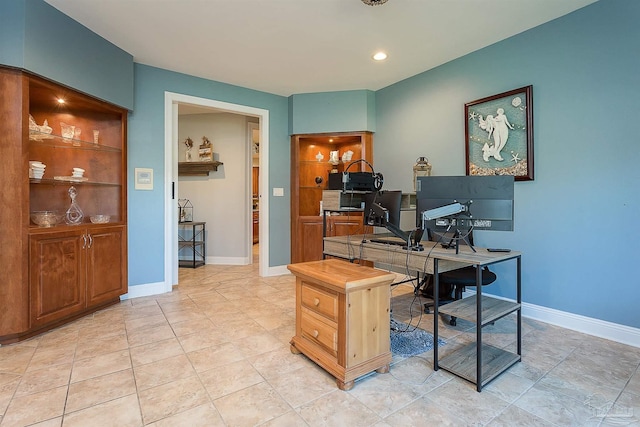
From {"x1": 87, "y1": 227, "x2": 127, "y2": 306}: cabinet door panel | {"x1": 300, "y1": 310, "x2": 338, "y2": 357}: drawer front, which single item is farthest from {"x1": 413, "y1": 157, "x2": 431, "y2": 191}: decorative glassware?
{"x1": 87, "y1": 227, "x2": 127, "y2": 306}: cabinet door panel

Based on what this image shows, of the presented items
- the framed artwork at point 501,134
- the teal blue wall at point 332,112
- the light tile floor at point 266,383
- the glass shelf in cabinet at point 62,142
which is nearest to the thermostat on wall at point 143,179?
the glass shelf in cabinet at point 62,142

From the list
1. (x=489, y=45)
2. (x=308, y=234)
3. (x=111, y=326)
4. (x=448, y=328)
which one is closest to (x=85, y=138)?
(x=111, y=326)

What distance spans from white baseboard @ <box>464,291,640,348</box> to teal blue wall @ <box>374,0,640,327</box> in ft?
0.14

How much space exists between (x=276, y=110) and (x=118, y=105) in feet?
6.53

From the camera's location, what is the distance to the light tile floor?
1.49 meters

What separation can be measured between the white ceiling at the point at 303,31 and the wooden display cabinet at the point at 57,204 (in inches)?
31.4

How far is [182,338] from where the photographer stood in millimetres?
2373

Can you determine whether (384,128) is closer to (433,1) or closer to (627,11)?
(433,1)

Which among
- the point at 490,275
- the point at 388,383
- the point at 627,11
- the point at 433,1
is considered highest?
the point at 433,1

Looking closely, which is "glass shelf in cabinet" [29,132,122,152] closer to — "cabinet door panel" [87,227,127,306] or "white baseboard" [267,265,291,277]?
"cabinet door panel" [87,227,127,306]

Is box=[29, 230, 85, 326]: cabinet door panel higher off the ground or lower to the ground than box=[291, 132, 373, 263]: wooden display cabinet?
lower

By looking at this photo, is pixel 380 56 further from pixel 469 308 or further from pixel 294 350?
pixel 294 350

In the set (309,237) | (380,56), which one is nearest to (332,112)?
(380,56)

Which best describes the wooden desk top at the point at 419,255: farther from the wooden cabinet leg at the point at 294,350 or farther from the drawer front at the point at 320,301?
the wooden cabinet leg at the point at 294,350
